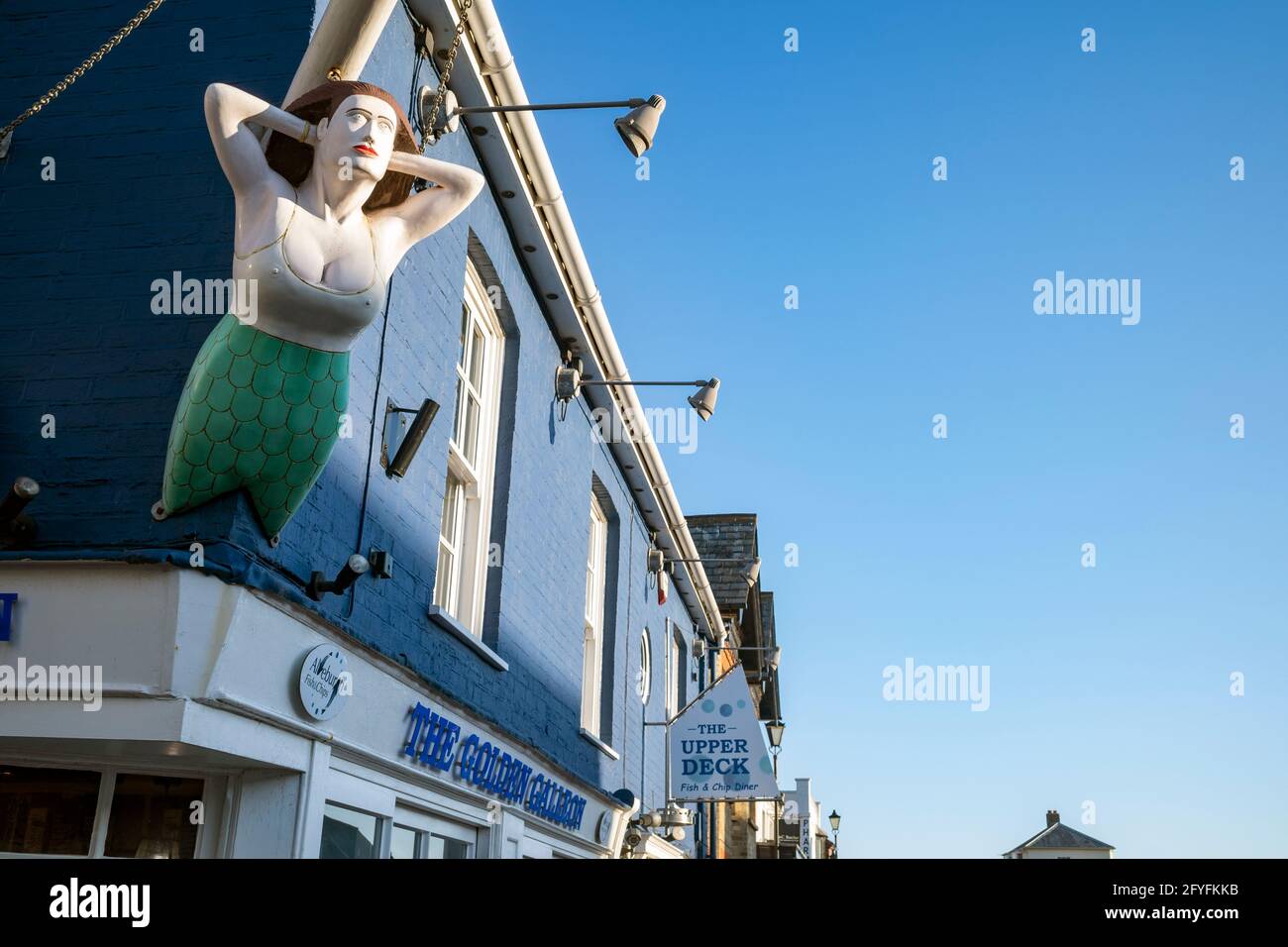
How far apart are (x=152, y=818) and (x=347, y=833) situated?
1210 mm

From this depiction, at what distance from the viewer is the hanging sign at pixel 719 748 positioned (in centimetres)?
1176

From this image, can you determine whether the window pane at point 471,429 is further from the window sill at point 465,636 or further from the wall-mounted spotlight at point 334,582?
the wall-mounted spotlight at point 334,582

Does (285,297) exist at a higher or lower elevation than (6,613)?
higher

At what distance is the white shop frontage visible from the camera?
436 centimetres

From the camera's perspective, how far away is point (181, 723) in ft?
14.1

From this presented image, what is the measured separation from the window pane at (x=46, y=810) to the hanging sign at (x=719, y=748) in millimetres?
7779

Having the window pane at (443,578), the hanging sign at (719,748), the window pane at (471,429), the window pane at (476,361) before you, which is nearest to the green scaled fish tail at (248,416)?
the window pane at (443,578)

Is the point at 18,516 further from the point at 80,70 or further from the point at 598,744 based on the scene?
the point at 598,744

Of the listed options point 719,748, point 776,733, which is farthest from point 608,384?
point 776,733
